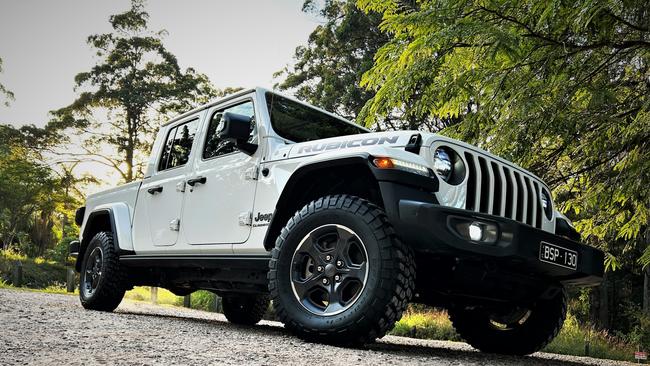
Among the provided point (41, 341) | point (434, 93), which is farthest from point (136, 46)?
point (41, 341)

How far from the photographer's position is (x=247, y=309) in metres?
7.13

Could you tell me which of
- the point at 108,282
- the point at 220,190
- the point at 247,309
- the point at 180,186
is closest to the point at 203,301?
the point at 247,309

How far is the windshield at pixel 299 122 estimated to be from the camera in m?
4.78

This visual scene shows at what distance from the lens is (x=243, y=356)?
2949mm

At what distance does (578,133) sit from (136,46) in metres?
31.0

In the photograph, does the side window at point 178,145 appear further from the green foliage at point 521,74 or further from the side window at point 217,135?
the green foliage at point 521,74

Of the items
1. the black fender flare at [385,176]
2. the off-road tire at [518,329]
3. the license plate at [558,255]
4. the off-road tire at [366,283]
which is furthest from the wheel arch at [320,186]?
the off-road tire at [518,329]

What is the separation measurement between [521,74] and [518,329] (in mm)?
2340

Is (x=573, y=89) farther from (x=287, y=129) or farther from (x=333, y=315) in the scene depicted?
(x=333, y=315)

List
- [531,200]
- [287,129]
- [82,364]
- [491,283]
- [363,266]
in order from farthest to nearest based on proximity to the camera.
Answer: [287,129]
[531,200]
[491,283]
[363,266]
[82,364]

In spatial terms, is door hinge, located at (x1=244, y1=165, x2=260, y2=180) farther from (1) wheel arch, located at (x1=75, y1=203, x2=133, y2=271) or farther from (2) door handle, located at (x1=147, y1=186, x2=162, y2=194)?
(1) wheel arch, located at (x1=75, y1=203, x2=133, y2=271)

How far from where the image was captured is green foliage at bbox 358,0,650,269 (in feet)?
16.6

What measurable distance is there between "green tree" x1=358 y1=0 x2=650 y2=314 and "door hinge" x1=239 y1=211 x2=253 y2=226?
1.90 metres

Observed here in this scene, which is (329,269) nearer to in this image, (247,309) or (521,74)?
(521,74)
